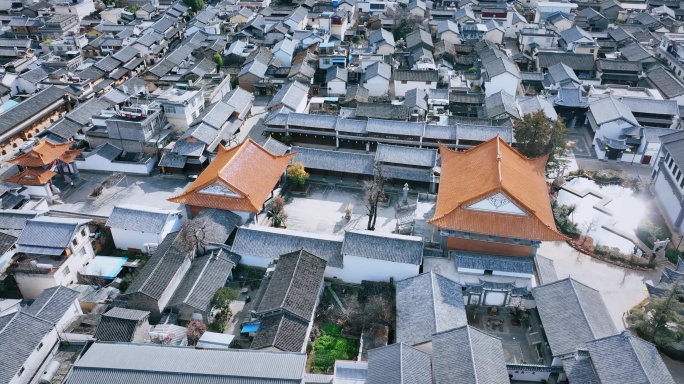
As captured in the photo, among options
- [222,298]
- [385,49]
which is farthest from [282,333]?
[385,49]

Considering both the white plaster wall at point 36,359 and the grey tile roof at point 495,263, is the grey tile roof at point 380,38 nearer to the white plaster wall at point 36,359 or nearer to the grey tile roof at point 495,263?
the grey tile roof at point 495,263

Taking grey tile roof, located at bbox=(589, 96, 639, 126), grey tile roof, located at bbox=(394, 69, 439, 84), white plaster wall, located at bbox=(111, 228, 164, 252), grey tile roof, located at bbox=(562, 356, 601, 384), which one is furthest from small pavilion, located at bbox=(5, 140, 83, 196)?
grey tile roof, located at bbox=(589, 96, 639, 126)

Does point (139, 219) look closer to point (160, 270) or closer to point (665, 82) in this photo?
point (160, 270)

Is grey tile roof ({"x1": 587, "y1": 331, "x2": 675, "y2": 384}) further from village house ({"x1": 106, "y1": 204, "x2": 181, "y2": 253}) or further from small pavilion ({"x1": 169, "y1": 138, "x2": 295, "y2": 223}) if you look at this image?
village house ({"x1": 106, "y1": 204, "x2": 181, "y2": 253})

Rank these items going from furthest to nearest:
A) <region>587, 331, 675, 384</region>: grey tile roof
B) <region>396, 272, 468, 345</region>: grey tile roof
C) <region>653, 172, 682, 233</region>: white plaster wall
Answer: <region>653, 172, 682, 233</region>: white plaster wall, <region>396, 272, 468, 345</region>: grey tile roof, <region>587, 331, 675, 384</region>: grey tile roof

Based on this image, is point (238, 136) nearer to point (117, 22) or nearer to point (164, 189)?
point (164, 189)

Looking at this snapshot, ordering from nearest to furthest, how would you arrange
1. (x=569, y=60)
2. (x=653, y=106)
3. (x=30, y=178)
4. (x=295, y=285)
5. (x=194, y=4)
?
(x=295, y=285) < (x=30, y=178) < (x=653, y=106) < (x=569, y=60) < (x=194, y=4)
